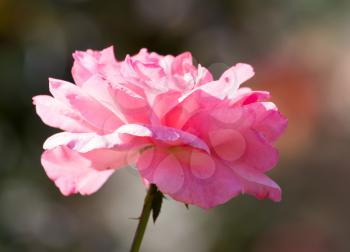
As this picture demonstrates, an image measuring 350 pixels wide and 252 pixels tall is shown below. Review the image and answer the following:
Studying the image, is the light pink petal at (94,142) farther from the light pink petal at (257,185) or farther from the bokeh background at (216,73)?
the bokeh background at (216,73)

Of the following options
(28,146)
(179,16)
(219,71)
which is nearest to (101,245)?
(28,146)

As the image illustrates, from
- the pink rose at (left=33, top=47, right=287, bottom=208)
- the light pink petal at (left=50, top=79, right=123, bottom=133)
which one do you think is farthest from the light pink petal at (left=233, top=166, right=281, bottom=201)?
the light pink petal at (left=50, top=79, right=123, bottom=133)

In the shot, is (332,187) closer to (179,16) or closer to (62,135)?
(179,16)

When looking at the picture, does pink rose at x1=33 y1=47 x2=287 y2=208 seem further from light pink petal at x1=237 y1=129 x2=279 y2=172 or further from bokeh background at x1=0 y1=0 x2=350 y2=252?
bokeh background at x1=0 y1=0 x2=350 y2=252

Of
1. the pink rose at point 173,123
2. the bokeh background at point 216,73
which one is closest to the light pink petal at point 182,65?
the pink rose at point 173,123

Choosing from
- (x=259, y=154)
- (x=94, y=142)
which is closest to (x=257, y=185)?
(x=259, y=154)
